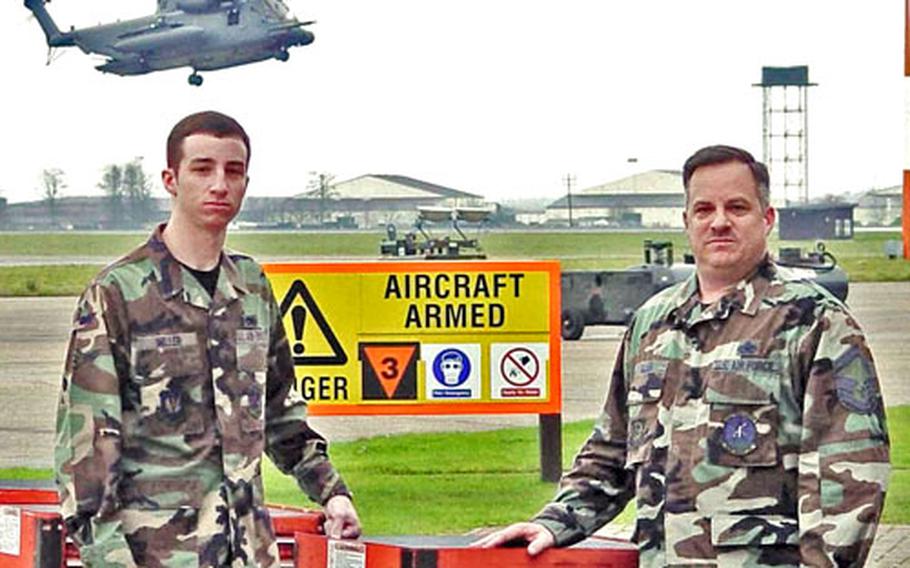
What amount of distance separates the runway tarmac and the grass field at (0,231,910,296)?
0.10 metres

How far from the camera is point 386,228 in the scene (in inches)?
314

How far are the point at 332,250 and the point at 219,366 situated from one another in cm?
469

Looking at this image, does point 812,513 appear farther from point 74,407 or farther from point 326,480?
point 74,407

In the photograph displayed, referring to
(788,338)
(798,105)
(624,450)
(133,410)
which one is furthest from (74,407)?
(798,105)

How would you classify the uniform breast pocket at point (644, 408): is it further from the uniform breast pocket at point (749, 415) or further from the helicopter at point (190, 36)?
the helicopter at point (190, 36)

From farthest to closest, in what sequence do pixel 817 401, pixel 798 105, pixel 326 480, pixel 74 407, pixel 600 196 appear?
pixel 600 196 → pixel 798 105 → pixel 326 480 → pixel 74 407 → pixel 817 401

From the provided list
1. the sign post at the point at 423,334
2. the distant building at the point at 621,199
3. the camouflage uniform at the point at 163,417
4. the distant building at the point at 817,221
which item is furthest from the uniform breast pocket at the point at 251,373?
the distant building at the point at 817,221

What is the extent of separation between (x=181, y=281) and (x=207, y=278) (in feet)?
0.16

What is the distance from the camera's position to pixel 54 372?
8727 millimetres

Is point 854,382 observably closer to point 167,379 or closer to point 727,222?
point 727,222

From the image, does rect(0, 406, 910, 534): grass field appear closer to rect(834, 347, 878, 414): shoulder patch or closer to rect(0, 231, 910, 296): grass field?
rect(0, 231, 910, 296): grass field

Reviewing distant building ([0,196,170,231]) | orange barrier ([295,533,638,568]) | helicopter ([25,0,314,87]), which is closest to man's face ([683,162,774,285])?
orange barrier ([295,533,638,568])

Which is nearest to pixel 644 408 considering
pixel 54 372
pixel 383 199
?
pixel 383 199

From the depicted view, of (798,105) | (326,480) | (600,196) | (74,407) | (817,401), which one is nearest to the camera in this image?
(817,401)
